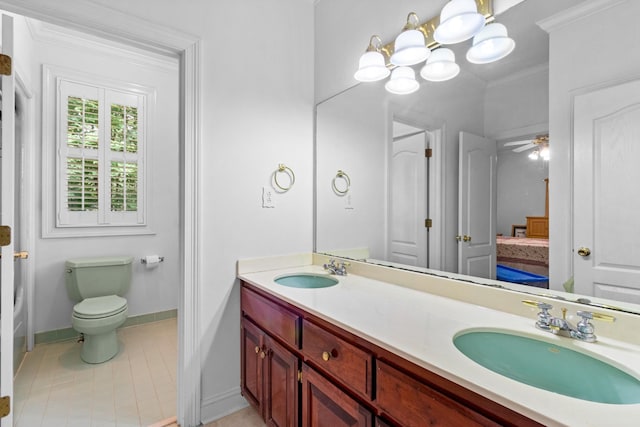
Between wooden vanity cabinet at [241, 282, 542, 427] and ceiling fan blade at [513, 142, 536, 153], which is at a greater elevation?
ceiling fan blade at [513, 142, 536, 153]

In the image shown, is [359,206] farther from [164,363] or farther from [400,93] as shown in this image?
[164,363]

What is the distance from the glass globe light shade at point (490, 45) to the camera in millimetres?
1166

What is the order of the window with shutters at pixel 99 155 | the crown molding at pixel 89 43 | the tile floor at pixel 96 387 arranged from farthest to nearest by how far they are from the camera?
1. the window with shutters at pixel 99 155
2. the crown molding at pixel 89 43
3. the tile floor at pixel 96 387

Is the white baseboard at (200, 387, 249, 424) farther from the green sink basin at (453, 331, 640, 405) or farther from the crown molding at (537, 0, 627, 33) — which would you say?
the crown molding at (537, 0, 627, 33)

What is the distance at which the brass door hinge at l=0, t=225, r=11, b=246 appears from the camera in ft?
4.49

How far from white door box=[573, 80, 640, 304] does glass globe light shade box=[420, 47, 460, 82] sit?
535mm

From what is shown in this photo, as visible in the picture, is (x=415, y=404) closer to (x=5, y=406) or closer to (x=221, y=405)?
(x=221, y=405)

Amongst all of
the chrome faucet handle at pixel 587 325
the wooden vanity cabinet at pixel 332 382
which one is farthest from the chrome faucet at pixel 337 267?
the chrome faucet handle at pixel 587 325

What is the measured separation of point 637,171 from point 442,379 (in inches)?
31.2

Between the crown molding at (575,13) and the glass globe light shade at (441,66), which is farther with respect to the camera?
the glass globe light shade at (441,66)

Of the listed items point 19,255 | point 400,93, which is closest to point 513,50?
point 400,93

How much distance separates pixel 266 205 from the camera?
193 centimetres

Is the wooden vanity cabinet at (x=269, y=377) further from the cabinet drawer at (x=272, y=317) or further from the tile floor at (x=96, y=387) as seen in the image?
the tile floor at (x=96, y=387)

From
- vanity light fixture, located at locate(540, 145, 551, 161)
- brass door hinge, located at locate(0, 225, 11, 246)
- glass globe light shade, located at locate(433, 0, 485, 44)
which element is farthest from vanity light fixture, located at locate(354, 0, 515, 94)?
brass door hinge, located at locate(0, 225, 11, 246)
